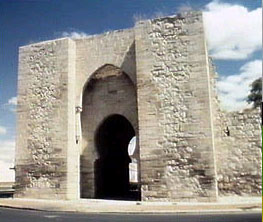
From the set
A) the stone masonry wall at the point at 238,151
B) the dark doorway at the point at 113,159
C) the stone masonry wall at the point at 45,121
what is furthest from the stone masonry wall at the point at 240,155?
the stone masonry wall at the point at 45,121

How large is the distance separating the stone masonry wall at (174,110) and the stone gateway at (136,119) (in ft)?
0.11

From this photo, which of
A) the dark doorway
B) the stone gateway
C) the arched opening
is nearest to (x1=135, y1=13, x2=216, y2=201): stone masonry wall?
the stone gateway

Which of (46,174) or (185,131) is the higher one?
(185,131)

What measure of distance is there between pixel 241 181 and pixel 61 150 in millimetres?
6305

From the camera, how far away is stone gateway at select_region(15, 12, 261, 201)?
1138cm

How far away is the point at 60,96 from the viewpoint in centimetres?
1345

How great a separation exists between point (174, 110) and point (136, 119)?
1.81 m

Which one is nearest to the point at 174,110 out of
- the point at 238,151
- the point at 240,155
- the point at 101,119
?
the point at 238,151

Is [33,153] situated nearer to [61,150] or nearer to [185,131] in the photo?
[61,150]

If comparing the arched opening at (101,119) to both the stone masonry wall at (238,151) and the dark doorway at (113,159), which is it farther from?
the stone masonry wall at (238,151)

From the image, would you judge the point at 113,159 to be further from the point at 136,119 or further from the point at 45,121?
the point at 45,121

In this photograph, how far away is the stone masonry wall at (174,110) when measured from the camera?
11250 millimetres

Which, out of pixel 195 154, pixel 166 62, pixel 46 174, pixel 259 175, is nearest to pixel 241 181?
pixel 259 175

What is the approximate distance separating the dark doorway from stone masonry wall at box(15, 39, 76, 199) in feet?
→ 4.42
